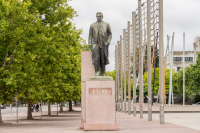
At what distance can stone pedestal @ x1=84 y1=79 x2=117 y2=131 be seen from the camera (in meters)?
15.1

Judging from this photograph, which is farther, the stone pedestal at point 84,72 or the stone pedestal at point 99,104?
the stone pedestal at point 84,72

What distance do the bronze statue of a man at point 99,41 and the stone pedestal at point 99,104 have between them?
111 cm

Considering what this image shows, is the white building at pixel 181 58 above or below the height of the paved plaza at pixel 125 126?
above

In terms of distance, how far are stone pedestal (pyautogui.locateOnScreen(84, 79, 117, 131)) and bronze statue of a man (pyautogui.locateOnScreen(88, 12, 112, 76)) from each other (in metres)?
1.11

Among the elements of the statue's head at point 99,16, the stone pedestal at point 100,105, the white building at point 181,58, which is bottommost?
the stone pedestal at point 100,105

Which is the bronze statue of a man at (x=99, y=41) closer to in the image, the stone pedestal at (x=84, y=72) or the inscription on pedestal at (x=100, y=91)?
the stone pedestal at (x=84, y=72)

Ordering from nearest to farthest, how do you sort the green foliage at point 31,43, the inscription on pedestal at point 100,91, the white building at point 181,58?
the inscription on pedestal at point 100,91
the green foliage at point 31,43
the white building at point 181,58

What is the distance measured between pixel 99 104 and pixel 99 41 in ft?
10.2

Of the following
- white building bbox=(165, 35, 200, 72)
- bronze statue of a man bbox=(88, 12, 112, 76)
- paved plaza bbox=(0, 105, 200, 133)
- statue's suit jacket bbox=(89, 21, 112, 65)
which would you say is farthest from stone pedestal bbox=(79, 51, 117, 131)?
white building bbox=(165, 35, 200, 72)

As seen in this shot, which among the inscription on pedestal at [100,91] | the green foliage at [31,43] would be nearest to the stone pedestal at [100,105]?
the inscription on pedestal at [100,91]

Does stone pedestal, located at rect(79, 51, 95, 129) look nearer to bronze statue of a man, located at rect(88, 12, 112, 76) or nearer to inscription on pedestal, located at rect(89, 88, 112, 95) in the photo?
bronze statue of a man, located at rect(88, 12, 112, 76)

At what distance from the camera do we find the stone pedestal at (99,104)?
15055mm

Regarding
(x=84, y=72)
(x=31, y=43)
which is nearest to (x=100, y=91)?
(x=84, y=72)

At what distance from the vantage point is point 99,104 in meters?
15.1
